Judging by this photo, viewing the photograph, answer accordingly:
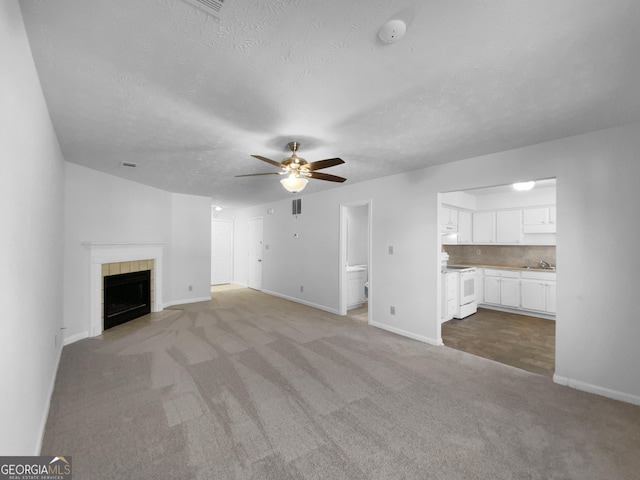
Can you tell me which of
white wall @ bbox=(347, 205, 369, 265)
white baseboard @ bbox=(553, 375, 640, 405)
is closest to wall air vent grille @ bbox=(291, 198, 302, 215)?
white wall @ bbox=(347, 205, 369, 265)

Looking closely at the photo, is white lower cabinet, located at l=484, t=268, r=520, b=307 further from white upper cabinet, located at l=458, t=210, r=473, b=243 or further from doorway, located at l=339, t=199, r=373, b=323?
doorway, located at l=339, t=199, r=373, b=323

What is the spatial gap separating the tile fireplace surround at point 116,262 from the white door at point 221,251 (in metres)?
3.13

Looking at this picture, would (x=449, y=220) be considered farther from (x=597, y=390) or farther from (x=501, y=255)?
(x=597, y=390)

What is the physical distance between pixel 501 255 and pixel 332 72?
6283mm

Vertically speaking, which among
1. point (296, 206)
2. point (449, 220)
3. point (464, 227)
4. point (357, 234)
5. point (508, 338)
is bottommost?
point (508, 338)

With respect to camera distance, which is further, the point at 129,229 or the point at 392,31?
the point at 129,229

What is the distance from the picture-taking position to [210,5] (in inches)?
47.8

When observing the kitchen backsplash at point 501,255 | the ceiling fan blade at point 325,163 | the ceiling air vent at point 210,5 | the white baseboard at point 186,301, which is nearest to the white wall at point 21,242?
the ceiling air vent at point 210,5

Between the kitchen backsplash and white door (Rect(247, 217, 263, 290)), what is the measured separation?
4.98 meters

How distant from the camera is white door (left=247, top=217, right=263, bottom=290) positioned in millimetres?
7723

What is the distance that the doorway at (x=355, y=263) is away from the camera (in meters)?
5.24

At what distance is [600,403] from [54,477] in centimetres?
417

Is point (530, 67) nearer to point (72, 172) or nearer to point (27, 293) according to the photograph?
point (27, 293)

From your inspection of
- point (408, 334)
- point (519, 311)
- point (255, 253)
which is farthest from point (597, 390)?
point (255, 253)
